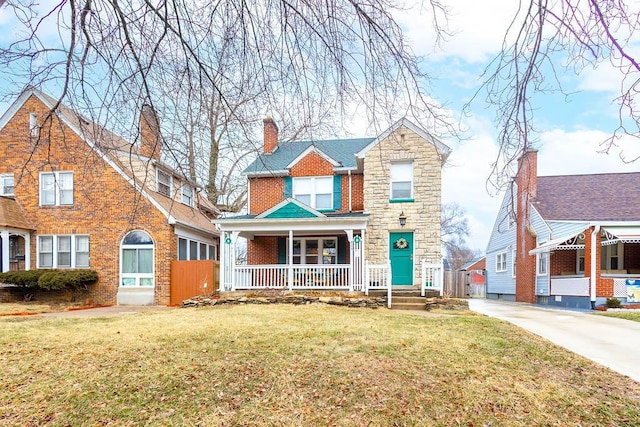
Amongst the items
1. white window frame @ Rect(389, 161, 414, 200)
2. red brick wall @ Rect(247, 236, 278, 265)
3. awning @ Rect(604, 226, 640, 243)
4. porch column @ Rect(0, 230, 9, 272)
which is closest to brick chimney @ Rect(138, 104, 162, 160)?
white window frame @ Rect(389, 161, 414, 200)

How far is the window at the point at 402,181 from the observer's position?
14258mm

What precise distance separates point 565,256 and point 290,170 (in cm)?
1150

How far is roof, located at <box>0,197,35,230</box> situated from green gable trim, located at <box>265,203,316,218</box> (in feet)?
29.2

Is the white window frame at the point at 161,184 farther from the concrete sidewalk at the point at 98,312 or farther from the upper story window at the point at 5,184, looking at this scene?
the upper story window at the point at 5,184

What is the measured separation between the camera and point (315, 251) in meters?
15.4

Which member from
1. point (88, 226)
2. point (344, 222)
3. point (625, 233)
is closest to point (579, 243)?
point (625, 233)

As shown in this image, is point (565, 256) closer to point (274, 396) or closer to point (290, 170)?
point (290, 170)

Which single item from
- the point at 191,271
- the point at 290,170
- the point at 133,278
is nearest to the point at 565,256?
the point at 290,170

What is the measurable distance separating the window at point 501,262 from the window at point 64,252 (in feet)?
64.5

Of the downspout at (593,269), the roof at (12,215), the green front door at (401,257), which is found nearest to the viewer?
the downspout at (593,269)

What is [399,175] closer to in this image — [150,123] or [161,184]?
[161,184]

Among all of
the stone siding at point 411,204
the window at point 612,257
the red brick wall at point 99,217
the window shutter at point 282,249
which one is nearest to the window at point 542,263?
the window at point 612,257

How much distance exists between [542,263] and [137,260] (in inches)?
636

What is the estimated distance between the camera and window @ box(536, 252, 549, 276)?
1609 centimetres
